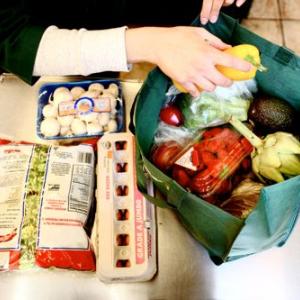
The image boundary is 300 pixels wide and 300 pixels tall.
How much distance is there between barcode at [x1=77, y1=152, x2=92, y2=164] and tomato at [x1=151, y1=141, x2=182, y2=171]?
0.13 m

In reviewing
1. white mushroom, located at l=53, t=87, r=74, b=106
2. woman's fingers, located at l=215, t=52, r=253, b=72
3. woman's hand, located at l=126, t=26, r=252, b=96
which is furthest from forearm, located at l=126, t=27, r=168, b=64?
white mushroom, located at l=53, t=87, r=74, b=106

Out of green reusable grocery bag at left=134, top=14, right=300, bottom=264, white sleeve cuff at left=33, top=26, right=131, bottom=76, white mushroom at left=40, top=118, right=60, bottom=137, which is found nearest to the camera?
green reusable grocery bag at left=134, top=14, right=300, bottom=264

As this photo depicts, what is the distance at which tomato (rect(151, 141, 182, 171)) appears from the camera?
59cm

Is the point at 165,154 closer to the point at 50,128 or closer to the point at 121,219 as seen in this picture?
the point at 121,219

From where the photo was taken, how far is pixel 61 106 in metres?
0.74

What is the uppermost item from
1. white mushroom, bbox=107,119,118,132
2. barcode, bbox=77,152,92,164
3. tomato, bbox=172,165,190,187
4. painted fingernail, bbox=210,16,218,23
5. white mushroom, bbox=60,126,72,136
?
painted fingernail, bbox=210,16,218,23

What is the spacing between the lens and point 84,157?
682 millimetres

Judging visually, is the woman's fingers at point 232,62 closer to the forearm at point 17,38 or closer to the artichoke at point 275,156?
the artichoke at point 275,156

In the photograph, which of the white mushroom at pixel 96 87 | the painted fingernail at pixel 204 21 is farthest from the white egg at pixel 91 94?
the painted fingernail at pixel 204 21

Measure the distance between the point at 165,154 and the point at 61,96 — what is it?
0.27 meters

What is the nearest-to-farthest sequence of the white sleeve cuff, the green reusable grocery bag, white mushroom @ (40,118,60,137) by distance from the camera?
the green reusable grocery bag
the white sleeve cuff
white mushroom @ (40,118,60,137)

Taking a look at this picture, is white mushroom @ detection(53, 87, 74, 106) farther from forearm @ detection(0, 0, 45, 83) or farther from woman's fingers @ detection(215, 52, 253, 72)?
woman's fingers @ detection(215, 52, 253, 72)

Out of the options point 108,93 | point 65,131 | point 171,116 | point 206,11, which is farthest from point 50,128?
point 206,11

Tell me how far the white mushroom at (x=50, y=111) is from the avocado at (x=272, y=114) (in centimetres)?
36
